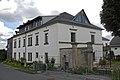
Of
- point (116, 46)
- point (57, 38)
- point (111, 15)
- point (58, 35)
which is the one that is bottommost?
point (116, 46)

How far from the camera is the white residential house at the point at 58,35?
35625mm

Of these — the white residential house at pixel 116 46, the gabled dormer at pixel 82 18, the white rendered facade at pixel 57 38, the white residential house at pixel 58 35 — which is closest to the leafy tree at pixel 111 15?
the white residential house at pixel 58 35

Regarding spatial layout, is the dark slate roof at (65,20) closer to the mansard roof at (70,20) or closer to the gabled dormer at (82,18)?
the mansard roof at (70,20)

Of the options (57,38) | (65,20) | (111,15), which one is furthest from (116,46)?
(111,15)

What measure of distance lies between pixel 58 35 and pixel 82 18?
8.28 meters

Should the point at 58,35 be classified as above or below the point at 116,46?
above

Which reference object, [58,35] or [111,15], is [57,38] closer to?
[58,35]

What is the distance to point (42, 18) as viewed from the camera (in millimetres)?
42812

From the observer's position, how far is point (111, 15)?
19.4 meters

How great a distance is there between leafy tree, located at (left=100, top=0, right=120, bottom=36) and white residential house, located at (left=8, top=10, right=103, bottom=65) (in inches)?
578

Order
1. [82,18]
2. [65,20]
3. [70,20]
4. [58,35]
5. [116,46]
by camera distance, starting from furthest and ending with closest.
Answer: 1. [116,46]
2. [82,18]
3. [70,20]
4. [65,20]
5. [58,35]

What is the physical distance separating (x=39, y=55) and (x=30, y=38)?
6252 millimetres

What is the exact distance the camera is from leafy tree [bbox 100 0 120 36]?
62.6ft

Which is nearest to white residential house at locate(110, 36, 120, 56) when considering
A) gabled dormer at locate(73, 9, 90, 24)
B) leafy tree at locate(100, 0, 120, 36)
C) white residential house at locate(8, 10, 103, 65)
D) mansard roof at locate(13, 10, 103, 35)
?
white residential house at locate(8, 10, 103, 65)
